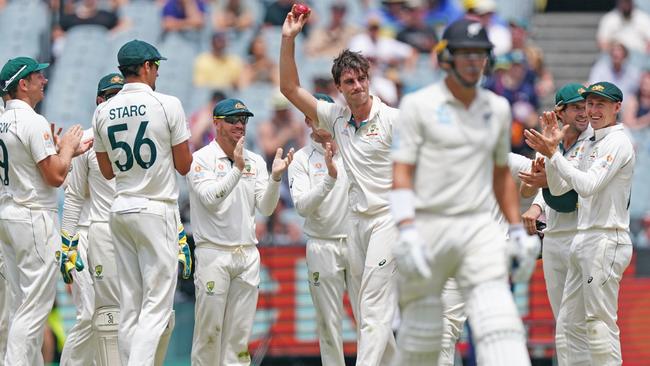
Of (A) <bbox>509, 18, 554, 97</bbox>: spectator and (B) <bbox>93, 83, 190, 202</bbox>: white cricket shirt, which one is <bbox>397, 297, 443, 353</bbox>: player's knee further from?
(A) <bbox>509, 18, 554, 97</bbox>: spectator

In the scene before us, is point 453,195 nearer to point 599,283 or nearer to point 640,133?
point 599,283

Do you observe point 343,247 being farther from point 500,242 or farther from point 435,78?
point 435,78

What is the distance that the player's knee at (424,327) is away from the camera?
7910 millimetres

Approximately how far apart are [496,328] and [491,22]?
1151 cm

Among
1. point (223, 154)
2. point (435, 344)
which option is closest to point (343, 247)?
point (223, 154)

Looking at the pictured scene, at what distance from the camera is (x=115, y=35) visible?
64.1 feet

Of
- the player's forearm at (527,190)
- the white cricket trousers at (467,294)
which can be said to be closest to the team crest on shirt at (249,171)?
the player's forearm at (527,190)

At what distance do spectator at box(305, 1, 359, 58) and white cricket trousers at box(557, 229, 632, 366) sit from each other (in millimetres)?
9401

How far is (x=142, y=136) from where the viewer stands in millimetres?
9406

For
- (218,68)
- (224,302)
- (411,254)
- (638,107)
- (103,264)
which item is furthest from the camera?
(218,68)

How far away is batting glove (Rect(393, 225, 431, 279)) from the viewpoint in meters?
7.46

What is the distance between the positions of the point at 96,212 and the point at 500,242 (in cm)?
405

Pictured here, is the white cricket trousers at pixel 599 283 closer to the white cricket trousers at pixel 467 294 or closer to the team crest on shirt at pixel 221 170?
the white cricket trousers at pixel 467 294

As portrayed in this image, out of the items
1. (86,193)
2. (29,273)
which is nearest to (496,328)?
(29,273)
